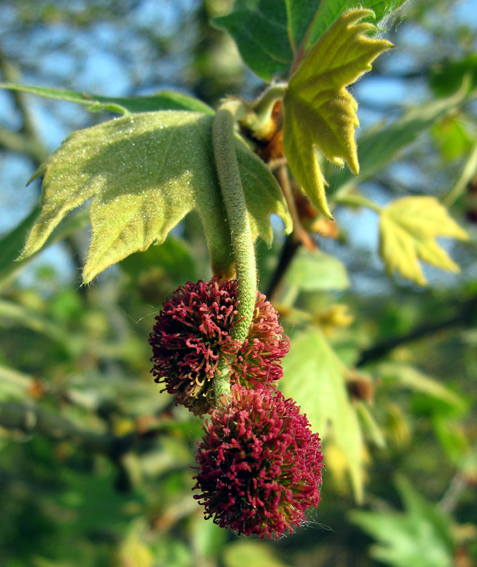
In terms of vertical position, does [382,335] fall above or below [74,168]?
below

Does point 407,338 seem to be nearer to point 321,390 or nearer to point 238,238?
point 321,390

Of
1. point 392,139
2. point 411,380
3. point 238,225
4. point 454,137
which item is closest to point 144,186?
point 238,225

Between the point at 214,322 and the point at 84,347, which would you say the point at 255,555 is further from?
the point at 214,322

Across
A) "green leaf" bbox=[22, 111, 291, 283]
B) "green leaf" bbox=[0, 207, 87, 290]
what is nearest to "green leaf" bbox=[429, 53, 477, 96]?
"green leaf" bbox=[22, 111, 291, 283]

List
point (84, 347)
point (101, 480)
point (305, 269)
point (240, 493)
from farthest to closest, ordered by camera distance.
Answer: point (84, 347) < point (101, 480) < point (305, 269) < point (240, 493)

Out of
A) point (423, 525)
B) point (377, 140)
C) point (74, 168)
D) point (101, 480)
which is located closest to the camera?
point (74, 168)

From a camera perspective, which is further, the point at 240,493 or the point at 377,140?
the point at 377,140

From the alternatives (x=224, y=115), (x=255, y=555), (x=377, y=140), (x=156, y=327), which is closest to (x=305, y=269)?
(x=377, y=140)

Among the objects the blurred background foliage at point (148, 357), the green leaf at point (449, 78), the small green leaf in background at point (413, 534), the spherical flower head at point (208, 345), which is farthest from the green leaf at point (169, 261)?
the small green leaf in background at point (413, 534)
